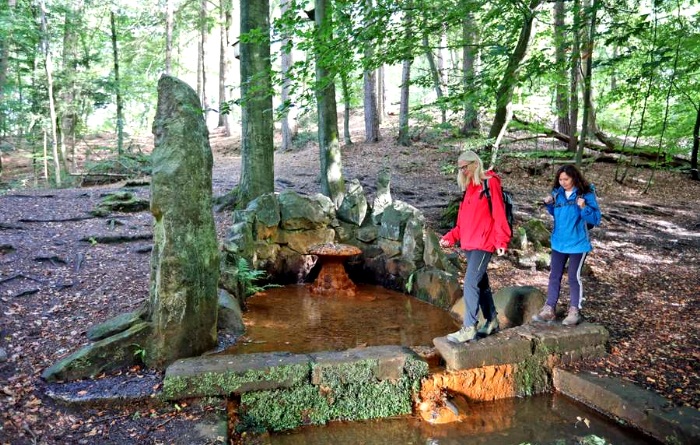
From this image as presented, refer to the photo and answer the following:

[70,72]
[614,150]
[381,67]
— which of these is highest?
[381,67]

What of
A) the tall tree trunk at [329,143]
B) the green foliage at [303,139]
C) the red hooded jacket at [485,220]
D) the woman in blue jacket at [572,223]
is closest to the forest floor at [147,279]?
the woman in blue jacket at [572,223]

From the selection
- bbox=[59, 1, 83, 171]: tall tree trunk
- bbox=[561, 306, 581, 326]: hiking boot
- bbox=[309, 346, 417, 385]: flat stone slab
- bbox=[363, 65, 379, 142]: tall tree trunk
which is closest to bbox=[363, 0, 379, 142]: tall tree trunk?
bbox=[363, 65, 379, 142]: tall tree trunk

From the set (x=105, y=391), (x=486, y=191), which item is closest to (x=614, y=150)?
(x=486, y=191)

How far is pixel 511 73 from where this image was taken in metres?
7.12

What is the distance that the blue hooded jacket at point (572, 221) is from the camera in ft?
14.0

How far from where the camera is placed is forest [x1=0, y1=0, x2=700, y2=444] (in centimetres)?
422

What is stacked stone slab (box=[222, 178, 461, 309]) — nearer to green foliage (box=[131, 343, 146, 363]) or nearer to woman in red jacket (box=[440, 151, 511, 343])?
woman in red jacket (box=[440, 151, 511, 343])

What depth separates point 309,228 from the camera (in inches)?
332

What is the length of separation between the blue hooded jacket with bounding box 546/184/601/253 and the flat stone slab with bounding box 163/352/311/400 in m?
2.82

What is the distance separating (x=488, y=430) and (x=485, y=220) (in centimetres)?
183

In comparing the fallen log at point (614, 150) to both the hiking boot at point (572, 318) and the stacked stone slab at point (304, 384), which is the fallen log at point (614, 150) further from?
the stacked stone slab at point (304, 384)

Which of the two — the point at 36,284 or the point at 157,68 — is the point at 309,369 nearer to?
the point at 36,284

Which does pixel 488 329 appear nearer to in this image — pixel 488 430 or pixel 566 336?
pixel 566 336

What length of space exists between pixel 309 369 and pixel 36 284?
408 cm
